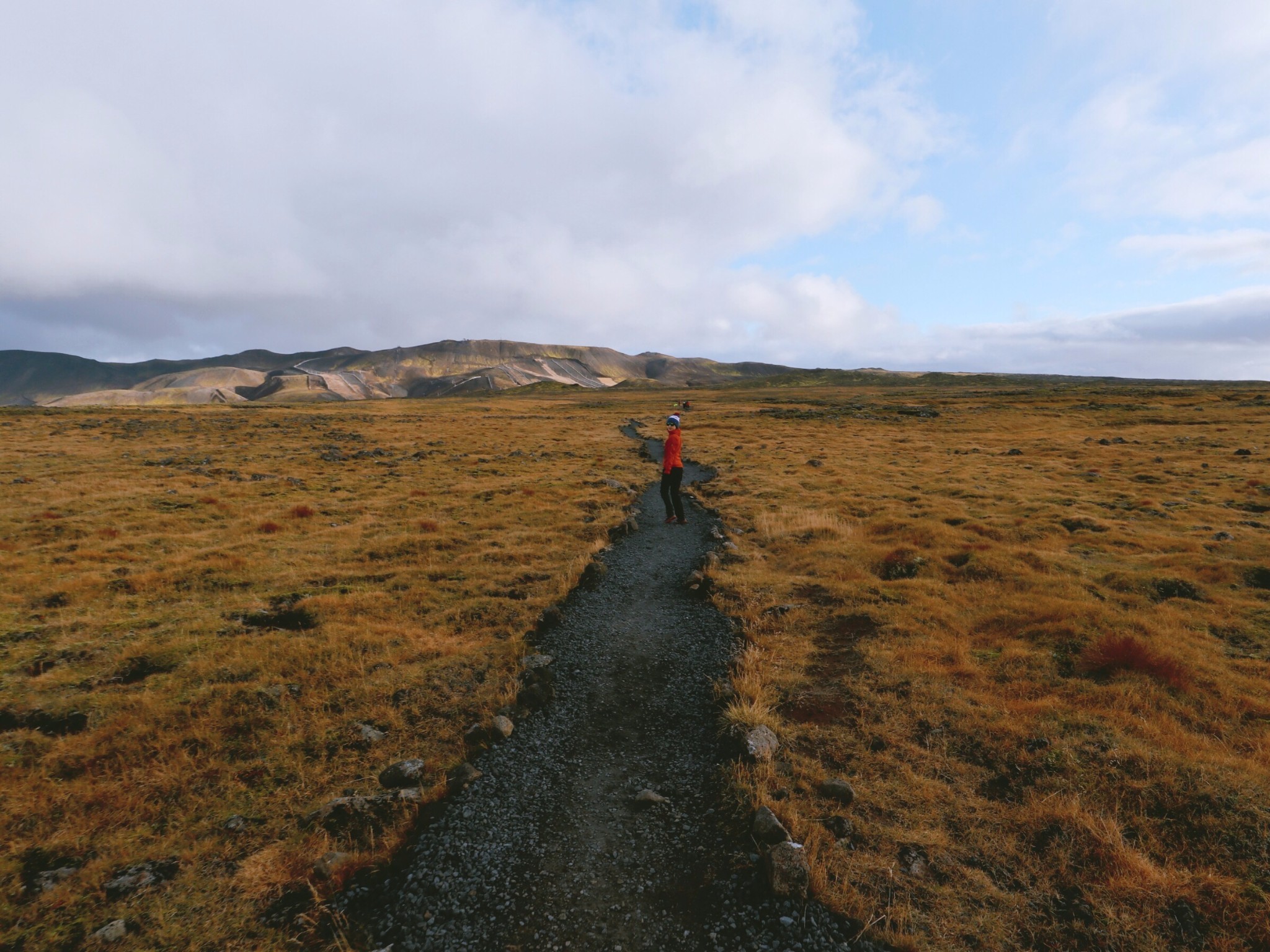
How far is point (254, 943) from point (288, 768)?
2.66m

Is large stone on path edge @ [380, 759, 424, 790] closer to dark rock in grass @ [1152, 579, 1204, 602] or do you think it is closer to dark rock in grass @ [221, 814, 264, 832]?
dark rock in grass @ [221, 814, 264, 832]

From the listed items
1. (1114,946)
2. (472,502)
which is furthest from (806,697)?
(472,502)

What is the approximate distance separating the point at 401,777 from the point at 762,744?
16.4 ft

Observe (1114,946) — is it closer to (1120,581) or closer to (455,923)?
(455,923)

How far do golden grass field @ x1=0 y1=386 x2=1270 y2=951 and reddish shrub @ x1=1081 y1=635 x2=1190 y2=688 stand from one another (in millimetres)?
51

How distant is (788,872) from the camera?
5.53m

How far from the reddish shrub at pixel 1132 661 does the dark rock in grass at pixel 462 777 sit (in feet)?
33.6

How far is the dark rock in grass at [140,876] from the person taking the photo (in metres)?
5.44

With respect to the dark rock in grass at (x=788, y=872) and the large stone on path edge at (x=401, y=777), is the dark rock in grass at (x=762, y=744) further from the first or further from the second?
the large stone on path edge at (x=401, y=777)

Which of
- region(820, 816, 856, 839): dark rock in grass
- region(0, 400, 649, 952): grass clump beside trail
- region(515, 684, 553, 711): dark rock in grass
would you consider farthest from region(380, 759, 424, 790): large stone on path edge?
region(820, 816, 856, 839): dark rock in grass

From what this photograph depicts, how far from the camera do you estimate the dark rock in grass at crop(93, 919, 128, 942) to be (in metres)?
4.96

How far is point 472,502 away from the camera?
77.5 ft

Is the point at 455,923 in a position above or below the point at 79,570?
below

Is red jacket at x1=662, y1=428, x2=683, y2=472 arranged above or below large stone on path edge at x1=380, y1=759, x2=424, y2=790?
above
